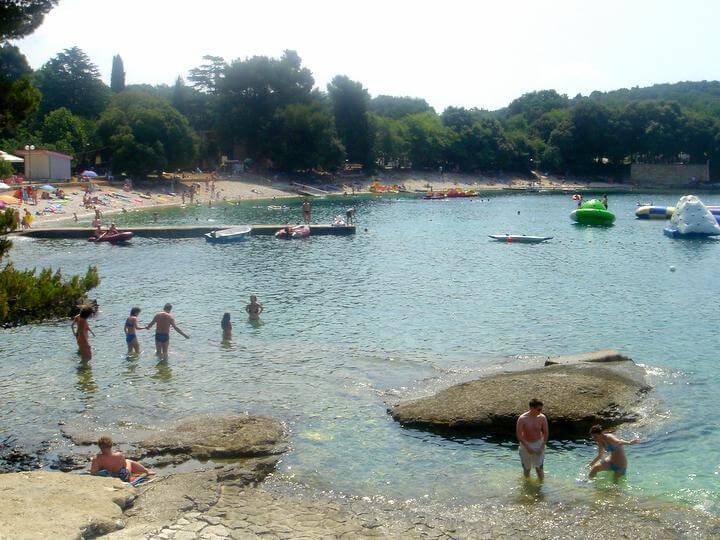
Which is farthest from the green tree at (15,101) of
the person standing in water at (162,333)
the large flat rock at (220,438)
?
the person standing in water at (162,333)

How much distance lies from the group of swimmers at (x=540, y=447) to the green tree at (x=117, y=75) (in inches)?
5032

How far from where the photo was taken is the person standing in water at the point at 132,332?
2070cm

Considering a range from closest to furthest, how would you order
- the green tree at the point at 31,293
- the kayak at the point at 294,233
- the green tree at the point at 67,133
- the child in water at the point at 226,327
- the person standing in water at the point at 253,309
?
the green tree at the point at 31,293 → the child in water at the point at 226,327 → the person standing in water at the point at 253,309 → the kayak at the point at 294,233 → the green tree at the point at 67,133

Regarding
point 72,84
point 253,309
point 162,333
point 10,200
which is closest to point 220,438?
point 162,333

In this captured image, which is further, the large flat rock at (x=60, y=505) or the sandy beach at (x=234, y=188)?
the sandy beach at (x=234, y=188)

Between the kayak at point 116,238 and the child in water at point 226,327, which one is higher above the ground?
the kayak at point 116,238

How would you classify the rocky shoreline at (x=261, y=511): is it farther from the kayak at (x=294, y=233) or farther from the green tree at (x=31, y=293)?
the kayak at (x=294, y=233)

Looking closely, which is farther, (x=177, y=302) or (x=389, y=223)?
(x=389, y=223)

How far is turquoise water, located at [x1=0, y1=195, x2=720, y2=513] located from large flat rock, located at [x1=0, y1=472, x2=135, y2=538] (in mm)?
3231

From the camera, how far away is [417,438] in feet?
48.8

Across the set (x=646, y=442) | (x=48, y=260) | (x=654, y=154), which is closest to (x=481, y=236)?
(x=48, y=260)

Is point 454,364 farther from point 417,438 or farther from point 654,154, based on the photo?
point 654,154

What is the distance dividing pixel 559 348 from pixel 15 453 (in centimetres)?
1551

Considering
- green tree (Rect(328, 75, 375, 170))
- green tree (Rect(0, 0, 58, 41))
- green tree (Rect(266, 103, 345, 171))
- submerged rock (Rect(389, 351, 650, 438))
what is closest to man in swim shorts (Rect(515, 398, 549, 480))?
submerged rock (Rect(389, 351, 650, 438))
